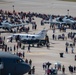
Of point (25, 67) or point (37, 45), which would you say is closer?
point (25, 67)

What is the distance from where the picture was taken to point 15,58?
3094cm

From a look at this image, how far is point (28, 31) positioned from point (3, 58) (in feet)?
193

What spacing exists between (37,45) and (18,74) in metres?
38.6

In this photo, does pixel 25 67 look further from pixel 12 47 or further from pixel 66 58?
pixel 12 47

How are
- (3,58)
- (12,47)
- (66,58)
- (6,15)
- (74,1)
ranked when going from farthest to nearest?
(74,1) → (6,15) → (12,47) → (66,58) → (3,58)

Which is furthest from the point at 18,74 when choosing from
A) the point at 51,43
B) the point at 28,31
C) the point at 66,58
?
the point at 28,31

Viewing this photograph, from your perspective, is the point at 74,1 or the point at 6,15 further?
the point at 74,1

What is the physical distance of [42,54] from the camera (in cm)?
6247

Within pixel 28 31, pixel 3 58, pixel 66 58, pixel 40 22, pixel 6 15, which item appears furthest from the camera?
pixel 6 15

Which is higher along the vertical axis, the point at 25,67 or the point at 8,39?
the point at 25,67

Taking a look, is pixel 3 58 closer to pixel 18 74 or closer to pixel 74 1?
pixel 18 74

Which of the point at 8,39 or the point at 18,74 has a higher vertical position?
the point at 18,74

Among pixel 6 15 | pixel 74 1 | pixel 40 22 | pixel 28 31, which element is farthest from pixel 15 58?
pixel 74 1

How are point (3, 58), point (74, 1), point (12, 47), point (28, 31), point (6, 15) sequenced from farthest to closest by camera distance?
point (74, 1) < point (6, 15) < point (28, 31) < point (12, 47) < point (3, 58)
